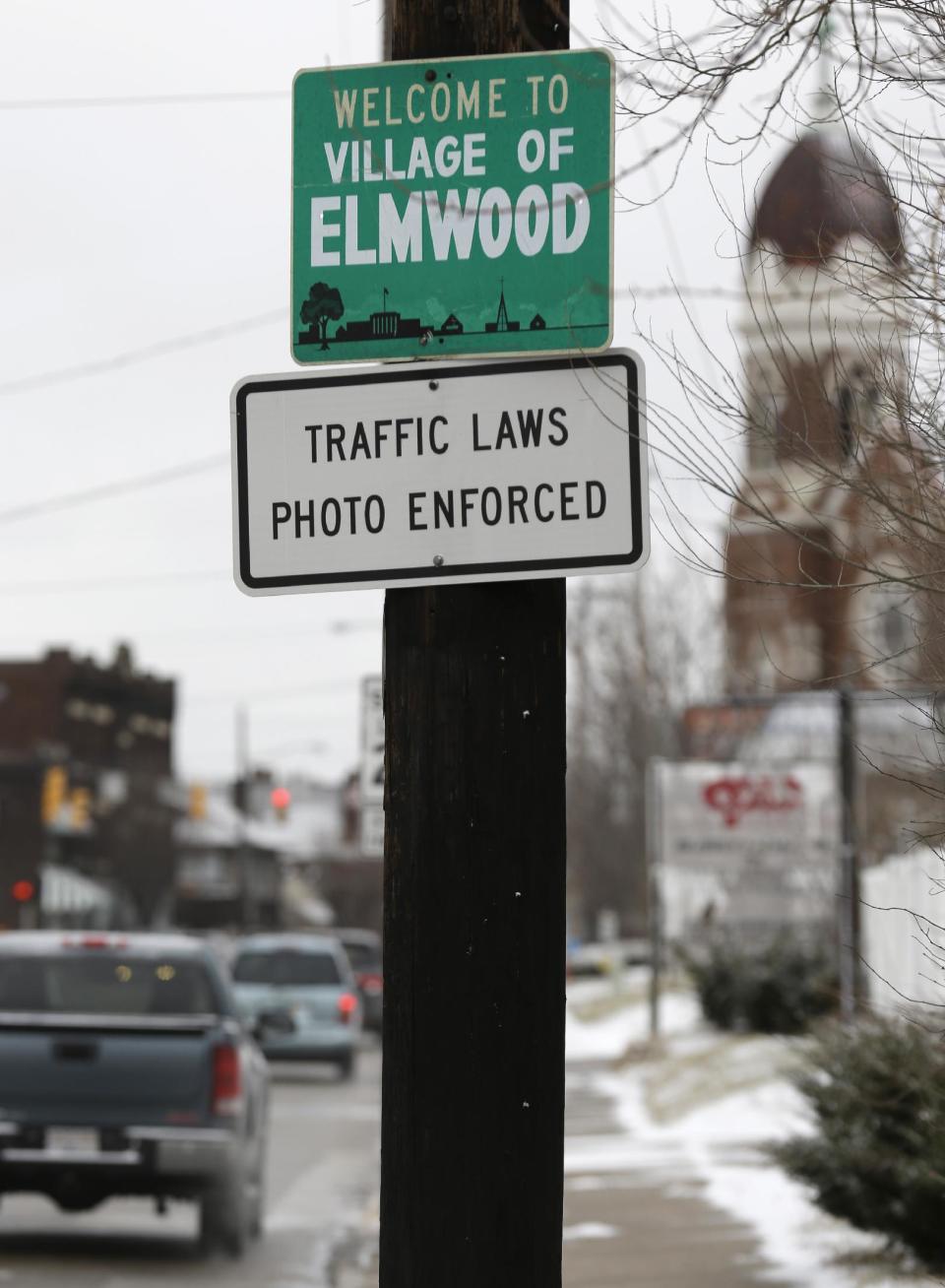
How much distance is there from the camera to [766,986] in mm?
25703

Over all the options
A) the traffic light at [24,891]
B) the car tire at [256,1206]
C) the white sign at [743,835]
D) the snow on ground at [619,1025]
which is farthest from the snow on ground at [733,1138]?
the traffic light at [24,891]

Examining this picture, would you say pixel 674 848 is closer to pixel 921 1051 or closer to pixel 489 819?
pixel 921 1051

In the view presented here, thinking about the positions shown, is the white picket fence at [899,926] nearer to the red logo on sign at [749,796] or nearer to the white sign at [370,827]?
the white sign at [370,827]

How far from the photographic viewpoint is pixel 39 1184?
38.4 feet

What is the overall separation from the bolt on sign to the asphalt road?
784 centimetres

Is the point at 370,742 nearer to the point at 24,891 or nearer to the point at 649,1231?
the point at 649,1231

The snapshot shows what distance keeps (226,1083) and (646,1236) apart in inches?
98.5

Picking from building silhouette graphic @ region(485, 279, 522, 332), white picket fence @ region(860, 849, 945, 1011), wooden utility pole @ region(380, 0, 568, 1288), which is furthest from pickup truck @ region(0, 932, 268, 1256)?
building silhouette graphic @ region(485, 279, 522, 332)

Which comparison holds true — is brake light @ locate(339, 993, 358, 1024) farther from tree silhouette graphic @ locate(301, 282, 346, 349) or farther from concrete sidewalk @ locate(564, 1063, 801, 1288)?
tree silhouette graphic @ locate(301, 282, 346, 349)

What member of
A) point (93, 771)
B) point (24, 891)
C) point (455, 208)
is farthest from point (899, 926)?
point (93, 771)

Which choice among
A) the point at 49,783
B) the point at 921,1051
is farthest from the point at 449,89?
the point at 49,783

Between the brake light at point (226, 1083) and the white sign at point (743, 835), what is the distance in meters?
17.2

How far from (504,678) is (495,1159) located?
915 mm

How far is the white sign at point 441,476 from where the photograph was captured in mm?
4070
